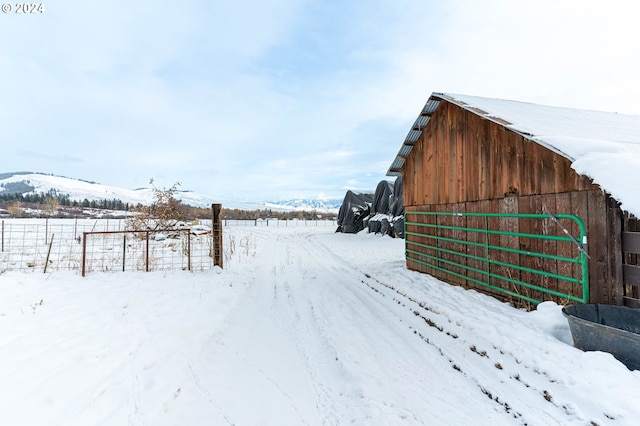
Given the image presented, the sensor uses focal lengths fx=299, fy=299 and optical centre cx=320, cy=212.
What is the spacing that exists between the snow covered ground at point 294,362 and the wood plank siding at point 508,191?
0.93m

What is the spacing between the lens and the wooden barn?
3900 mm

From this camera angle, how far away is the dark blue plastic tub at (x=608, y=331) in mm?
2963

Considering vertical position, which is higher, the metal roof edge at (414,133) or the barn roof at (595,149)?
the metal roof edge at (414,133)

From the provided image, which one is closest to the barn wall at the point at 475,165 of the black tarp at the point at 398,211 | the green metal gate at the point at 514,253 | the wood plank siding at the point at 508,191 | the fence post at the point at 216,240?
the wood plank siding at the point at 508,191

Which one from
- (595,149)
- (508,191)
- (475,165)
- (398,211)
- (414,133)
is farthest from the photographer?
(398,211)

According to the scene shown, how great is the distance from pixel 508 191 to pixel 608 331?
3.23 metres

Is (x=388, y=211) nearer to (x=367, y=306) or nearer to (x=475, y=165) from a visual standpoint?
(x=475, y=165)

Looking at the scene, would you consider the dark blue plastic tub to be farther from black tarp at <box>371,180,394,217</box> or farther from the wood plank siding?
black tarp at <box>371,180,394,217</box>

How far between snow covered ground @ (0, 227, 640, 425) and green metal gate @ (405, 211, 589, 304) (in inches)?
18.0

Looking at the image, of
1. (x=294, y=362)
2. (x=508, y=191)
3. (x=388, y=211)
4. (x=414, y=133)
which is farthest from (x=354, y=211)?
(x=294, y=362)

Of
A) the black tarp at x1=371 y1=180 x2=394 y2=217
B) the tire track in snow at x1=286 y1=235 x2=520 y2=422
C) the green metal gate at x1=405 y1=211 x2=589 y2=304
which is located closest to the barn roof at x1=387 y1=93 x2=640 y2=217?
the green metal gate at x1=405 y1=211 x2=589 y2=304

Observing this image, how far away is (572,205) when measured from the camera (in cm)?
446

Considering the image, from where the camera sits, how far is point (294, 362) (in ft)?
11.4

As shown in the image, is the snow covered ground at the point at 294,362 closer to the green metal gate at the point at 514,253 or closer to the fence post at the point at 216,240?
the green metal gate at the point at 514,253
